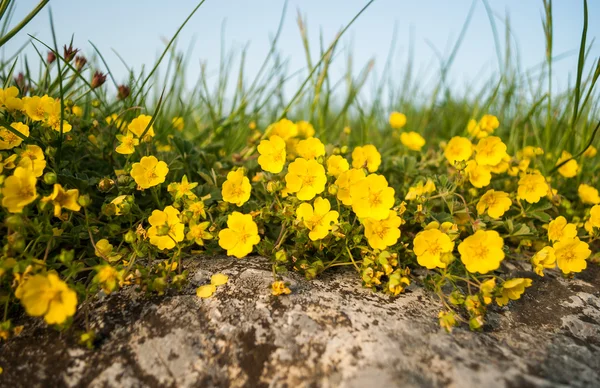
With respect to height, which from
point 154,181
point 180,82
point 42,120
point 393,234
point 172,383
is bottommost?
point 172,383

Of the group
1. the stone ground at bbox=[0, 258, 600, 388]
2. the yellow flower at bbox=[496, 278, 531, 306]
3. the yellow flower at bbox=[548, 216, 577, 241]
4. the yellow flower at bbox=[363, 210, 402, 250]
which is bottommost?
the stone ground at bbox=[0, 258, 600, 388]

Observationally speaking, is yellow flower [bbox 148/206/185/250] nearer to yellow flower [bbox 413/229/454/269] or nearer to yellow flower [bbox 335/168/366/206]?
yellow flower [bbox 335/168/366/206]

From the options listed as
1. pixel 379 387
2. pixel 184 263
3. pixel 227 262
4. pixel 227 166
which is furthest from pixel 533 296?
pixel 227 166

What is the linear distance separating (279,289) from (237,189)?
54 cm

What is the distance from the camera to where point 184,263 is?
70.9 inches

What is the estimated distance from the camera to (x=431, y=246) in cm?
171

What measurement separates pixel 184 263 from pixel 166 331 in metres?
0.43

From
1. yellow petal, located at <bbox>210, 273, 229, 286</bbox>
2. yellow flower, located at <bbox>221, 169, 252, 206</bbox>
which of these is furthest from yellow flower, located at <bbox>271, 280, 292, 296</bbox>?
yellow flower, located at <bbox>221, 169, 252, 206</bbox>

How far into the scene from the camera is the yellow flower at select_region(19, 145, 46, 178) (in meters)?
1.64

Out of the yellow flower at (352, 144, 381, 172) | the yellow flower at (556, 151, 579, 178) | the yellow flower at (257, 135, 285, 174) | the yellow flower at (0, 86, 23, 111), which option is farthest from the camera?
the yellow flower at (556, 151, 579, 178)

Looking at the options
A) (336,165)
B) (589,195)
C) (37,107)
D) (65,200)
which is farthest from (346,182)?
(589,195)

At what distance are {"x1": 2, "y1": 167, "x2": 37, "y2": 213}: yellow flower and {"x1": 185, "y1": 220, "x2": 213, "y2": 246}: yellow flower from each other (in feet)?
1.75

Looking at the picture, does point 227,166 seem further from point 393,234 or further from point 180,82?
point 180,82

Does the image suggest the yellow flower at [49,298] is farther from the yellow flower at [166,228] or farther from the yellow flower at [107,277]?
the yellow flower at [166,228]
